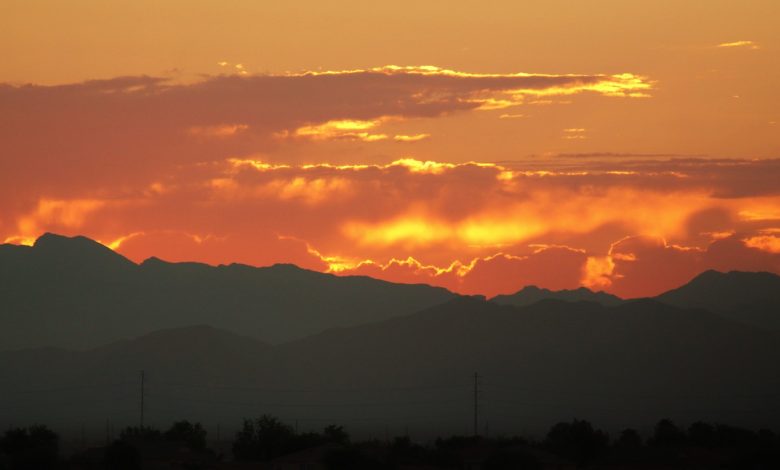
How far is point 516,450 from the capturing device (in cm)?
9525

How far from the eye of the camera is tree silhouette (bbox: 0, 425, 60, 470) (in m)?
86.6

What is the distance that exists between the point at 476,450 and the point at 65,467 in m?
34.3

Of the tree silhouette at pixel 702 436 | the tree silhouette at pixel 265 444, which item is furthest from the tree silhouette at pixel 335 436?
the tree silhouette at pixel 702 436

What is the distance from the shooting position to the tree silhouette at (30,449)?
86.6 meters

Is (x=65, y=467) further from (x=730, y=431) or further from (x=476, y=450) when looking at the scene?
(x=730, y=431)

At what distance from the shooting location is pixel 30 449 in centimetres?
9344

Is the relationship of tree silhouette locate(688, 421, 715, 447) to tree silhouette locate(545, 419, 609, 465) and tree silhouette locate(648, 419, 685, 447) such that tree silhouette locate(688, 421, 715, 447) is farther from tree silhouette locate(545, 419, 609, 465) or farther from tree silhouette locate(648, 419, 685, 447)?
tree silhouette locate(545, 419, 609, 465)

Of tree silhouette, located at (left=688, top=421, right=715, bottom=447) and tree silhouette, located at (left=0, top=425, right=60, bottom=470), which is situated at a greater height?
tree silhouette, located at (left=0, top=425, right=60, bottom=470)

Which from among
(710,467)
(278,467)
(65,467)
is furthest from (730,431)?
(65,467)

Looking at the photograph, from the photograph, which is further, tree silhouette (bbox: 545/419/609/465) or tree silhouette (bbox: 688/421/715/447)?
tree silhouette (bbox: 688/421/715/447)

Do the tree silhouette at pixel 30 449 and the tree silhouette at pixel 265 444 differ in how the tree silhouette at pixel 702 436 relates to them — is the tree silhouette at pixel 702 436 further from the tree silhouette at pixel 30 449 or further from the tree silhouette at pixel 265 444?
the tree silhouette at pixel 30 449

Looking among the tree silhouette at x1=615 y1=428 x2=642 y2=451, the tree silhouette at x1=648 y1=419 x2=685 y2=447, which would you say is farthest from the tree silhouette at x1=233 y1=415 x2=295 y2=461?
the tree silhouette at x1=648 y1=419 x2=685 y2=447

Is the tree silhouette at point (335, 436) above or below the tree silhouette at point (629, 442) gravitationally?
above

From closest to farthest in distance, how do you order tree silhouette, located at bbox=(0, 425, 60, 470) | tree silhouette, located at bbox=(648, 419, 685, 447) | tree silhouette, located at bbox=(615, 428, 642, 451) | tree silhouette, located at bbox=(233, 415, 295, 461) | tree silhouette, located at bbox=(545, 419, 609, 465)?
tree silhouette, located at bbox=(0, 425, 60, 470) → tree silhouette, located at bbox=(615, 428, 642, 451) → tree silhouette, located at bbox=(545, 419, 609, 465) → tree silhouette, located at bbox=(233, 415, 295, 461) → tree silhouette, located at bbox=(648, 419, 685, 447)
